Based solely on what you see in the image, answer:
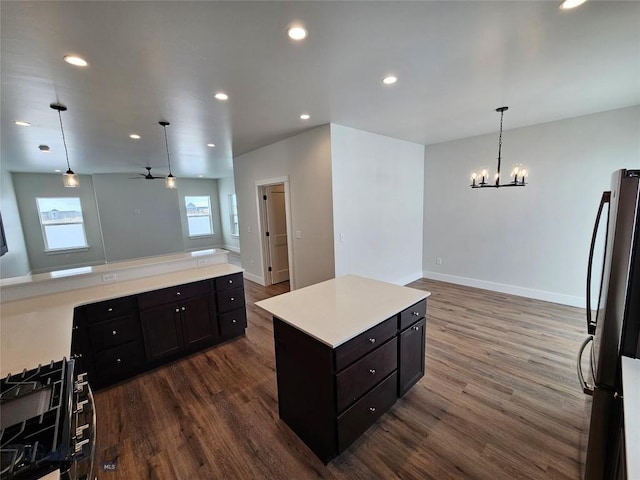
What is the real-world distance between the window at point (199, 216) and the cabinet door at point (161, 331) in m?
7.87

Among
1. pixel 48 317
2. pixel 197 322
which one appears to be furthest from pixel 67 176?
pixel 197 322

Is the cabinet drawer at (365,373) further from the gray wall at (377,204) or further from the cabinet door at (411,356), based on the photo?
the gray wall at (377,204)

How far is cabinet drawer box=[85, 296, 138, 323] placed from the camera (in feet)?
7.64

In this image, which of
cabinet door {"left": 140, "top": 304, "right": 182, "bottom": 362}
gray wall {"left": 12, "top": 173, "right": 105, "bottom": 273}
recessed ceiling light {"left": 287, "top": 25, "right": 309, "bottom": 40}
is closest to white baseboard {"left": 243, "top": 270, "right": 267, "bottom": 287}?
cabinet door {"left": 140, "top": 304, "right": 182, "bottom": 362}

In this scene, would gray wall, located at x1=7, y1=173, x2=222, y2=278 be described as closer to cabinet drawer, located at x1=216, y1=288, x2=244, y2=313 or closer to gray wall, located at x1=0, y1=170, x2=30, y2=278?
gray wall, located at x1=0, y1=170, x2=30, y2=278

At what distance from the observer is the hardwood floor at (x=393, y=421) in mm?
1645

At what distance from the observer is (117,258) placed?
767 cm

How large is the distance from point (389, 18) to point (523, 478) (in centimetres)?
289

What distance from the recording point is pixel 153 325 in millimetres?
2672

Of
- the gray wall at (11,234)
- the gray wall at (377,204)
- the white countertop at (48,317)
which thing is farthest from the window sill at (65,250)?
the gray wall at (377,204)

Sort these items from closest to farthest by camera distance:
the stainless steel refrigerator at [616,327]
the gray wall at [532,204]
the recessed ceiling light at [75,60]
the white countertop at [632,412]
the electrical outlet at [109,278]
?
the white countertop at [632,412] < the stainless steel refrigerator at [616,327] < the recessed ceiling light at [75,60] < the electrical outlet at [109,278] < the gray wall at [532,204]

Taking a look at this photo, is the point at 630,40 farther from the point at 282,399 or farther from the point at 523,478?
the point at 282,399

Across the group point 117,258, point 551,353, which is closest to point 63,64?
point 551,353

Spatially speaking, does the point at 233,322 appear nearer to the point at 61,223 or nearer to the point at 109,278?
the point at 109,278
